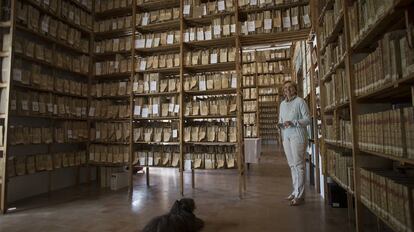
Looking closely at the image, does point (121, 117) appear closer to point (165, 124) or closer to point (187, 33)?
point (165, 124)

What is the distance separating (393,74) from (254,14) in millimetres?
2847

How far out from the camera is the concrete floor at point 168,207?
2.69m

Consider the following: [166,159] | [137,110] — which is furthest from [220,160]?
[137,110]

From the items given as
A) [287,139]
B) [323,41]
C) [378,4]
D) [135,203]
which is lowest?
[135,203]

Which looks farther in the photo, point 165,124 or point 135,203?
point 165,124

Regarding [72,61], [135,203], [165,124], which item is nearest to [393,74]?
[135,203]

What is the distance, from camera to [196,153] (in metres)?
4.14

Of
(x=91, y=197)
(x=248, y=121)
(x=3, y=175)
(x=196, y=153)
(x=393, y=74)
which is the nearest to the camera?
(x=393, y=74)

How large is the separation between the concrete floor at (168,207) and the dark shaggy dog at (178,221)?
0.16m

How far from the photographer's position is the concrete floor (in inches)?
106

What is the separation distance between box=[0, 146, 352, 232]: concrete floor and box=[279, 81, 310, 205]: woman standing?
0.76 feet

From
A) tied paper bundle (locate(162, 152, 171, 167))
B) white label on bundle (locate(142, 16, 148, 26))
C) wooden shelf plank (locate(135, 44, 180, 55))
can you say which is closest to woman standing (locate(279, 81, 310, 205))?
tied paper bundle (locate(162, 152, 171, 167))

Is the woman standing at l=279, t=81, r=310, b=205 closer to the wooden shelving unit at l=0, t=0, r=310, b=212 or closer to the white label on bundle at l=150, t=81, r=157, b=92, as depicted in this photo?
the wooden shelving unit at l=0, t=0, r=310, b=212

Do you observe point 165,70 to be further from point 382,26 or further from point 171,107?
point 382,26
